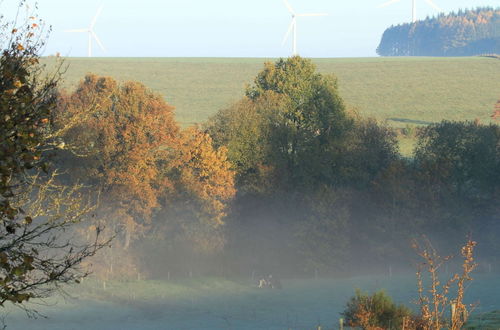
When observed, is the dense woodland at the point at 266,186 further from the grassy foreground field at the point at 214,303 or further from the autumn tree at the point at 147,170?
the grassy foreground field at the point at 214,303

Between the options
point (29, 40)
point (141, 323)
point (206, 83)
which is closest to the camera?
Result: point (29, 40)

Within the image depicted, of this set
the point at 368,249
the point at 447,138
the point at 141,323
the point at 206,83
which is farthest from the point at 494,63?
the point at 141,323

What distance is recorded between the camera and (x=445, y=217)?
8156 centimetres

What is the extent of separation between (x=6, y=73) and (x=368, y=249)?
68.4m

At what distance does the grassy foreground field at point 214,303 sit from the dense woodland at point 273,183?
3329 millimetres

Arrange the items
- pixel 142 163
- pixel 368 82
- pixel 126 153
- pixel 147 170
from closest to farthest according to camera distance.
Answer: pixel 126 153 < pixel 142 163 < pixel 147 170 < pixel 368 82

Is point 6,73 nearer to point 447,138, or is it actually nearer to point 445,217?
point 445,217

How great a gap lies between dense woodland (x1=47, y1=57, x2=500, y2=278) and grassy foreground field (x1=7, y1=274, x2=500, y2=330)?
10.9 feet

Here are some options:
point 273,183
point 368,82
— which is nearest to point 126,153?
point 273,183

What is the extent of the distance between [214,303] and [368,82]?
327 feet

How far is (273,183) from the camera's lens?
275ft

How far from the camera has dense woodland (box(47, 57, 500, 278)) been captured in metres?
76.9

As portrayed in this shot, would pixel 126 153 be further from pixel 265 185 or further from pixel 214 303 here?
pixel 214 303

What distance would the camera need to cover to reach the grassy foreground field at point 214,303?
6053 cm
